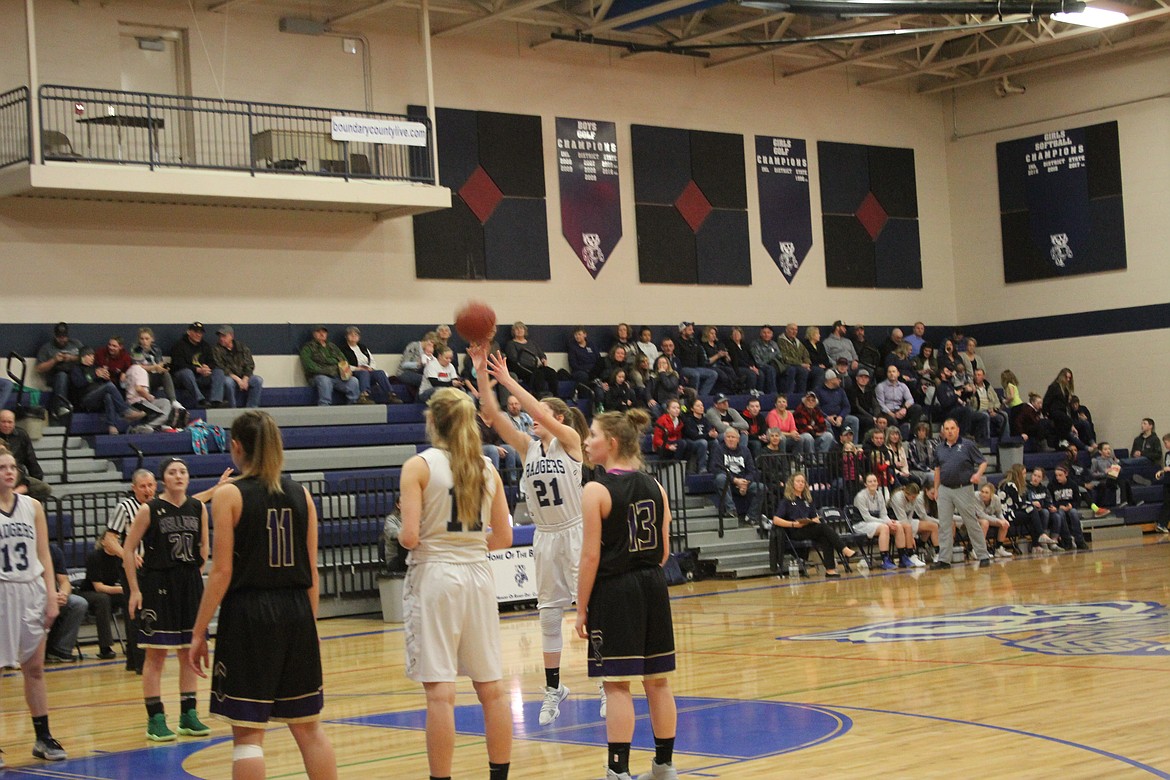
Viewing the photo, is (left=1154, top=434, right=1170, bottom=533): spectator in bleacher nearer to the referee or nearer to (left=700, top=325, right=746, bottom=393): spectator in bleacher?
the referee

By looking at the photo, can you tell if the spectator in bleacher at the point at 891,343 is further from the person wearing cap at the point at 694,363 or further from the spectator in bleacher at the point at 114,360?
the spectator in bleacher at the point at 114,360

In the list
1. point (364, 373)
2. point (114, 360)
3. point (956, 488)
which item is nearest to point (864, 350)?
point (956, 488)

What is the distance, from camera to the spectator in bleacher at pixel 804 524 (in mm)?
17250

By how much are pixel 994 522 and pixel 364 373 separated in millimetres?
8580

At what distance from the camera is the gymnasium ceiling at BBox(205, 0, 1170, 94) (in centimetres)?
1933

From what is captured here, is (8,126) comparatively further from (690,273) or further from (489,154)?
(690,273)

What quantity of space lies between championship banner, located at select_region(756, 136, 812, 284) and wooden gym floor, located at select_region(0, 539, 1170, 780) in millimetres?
11314

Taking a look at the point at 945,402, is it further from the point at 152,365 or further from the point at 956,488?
the point at 152,365

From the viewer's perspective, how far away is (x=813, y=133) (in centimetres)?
2491

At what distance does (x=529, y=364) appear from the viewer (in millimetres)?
19859

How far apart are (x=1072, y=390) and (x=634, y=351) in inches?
321

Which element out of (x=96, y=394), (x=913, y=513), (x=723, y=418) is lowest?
(x=913, y=513)

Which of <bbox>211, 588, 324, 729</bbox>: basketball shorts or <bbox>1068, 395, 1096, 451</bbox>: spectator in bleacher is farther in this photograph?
<bbox>1068, 395, 1096, 451</bbox>: spectator in bleacher

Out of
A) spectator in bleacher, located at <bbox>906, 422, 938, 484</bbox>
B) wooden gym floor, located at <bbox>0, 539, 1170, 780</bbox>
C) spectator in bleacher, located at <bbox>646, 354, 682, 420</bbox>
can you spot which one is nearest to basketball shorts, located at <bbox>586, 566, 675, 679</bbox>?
wooden gym floor, located at <bbox>0, 539, 1170, 780</bbox>
